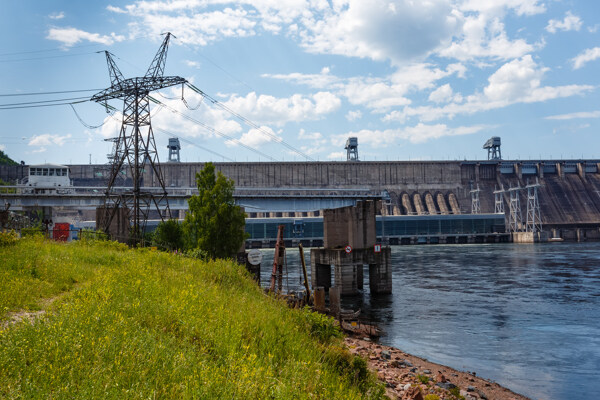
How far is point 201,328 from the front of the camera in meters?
9.11

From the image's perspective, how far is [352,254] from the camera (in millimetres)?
36906

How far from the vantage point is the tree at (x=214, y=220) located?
1206 inches

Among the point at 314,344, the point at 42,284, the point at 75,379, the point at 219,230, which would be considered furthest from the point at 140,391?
the point at 219,230

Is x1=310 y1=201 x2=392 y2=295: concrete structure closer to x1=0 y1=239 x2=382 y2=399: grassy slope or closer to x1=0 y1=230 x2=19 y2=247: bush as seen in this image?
x1=0 y1=239 x2=382 y2=399: grassy slope

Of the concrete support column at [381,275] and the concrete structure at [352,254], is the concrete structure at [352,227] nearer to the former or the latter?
the concrete structure at [352,254]

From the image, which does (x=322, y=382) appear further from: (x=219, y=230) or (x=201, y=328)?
(x=219, y=230)

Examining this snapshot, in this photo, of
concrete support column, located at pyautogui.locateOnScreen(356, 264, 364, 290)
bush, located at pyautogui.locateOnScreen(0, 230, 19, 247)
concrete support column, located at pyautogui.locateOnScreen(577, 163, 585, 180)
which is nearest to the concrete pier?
concrete support column, located at pyautogui.locateOnScreen(356, 264, 364, 290)

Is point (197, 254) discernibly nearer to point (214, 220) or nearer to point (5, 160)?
point (214, 220)

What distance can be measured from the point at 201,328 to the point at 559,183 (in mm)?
157084

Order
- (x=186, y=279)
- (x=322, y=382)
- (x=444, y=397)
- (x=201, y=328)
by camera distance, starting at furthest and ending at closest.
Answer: (x=186, y=279), (x=444, y=397), (x=201, y=328), (x=322, y=382)

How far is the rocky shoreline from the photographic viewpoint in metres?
13.3

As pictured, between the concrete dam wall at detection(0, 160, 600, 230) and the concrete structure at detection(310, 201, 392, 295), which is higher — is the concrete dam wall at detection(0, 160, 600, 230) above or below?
above

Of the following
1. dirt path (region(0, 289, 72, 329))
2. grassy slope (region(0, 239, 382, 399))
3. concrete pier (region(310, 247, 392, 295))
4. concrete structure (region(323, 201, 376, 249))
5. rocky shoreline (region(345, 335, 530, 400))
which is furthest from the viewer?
concrete structure (region(323, 201, 376, 249))

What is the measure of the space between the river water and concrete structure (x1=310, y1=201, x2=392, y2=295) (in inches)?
60.9
